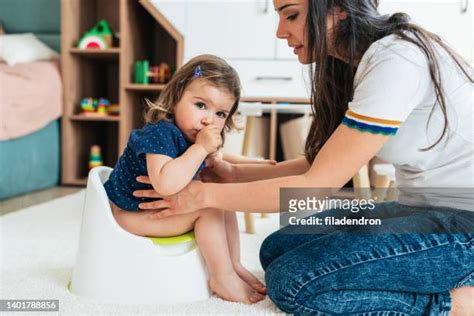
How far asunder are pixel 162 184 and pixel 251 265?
1.50 ft

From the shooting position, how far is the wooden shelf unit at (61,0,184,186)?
2.50 m

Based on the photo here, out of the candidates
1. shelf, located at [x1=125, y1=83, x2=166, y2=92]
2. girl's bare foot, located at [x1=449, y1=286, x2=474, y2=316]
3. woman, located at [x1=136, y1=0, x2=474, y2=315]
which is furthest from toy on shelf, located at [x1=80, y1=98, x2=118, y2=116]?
girl's bare foot, located at [x1=449, y1=286, x2=474, y2=316]

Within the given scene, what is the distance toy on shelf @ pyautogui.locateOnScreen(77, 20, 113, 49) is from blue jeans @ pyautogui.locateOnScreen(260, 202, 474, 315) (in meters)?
2.01

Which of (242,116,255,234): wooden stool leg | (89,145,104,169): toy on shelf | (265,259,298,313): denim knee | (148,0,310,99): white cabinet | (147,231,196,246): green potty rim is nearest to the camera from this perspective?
(265,259,298,313): denim knee

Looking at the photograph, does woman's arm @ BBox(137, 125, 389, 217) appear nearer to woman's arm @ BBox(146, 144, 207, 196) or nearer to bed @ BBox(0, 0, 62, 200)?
woman's arm @ BBox(146, 144, 207, 196)

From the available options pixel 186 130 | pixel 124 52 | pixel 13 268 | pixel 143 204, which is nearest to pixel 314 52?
pixel 186 130

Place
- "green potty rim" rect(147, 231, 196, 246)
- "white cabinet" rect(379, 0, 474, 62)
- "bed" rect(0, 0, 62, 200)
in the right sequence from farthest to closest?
"white cabinet" rect(379, 0, 474, 62), "bed" rect(0, 0, 62, 200), "green potty rim" rect(147, 231, 196, 246)

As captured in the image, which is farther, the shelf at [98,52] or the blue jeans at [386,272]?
the shelf at [98,52]

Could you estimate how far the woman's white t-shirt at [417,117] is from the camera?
0.76 metres

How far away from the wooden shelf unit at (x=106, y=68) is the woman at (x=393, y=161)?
1661 millimetres

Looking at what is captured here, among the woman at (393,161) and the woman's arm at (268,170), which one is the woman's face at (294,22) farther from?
the woman's arm at (268,170)

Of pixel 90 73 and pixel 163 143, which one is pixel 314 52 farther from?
pixel 90 73

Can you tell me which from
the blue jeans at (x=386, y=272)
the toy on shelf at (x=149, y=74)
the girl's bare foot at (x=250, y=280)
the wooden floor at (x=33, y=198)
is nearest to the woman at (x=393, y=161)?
the blue jeans at (x=386, y=272)

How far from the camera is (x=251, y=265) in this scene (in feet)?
→ 4.08
